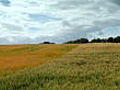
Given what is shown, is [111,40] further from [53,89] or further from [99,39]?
[53,89]

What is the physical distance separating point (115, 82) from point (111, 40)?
425 feet

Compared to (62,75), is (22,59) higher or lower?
lower

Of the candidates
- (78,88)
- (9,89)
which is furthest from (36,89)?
(78,88)

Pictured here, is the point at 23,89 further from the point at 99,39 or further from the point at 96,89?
the point at 99,39

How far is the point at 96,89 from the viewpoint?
5750 millimetres

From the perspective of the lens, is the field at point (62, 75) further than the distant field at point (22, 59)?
No

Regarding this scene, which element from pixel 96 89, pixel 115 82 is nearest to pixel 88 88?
pixel 96 89

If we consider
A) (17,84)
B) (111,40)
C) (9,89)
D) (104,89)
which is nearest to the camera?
(104,89)

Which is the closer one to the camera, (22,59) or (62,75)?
(62,75)

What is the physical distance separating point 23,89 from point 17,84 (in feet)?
2.71

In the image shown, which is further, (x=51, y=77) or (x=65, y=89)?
(x=51, y=77)

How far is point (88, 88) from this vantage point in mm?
5840

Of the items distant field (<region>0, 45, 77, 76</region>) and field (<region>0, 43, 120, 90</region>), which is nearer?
field (<region>0, 43, 120, 90</region>)

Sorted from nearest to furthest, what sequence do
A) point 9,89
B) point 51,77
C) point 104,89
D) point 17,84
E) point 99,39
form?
1. point 104,89
2. point 9,89
3. point 17,84
4. point 51,77
5. point 99,39
